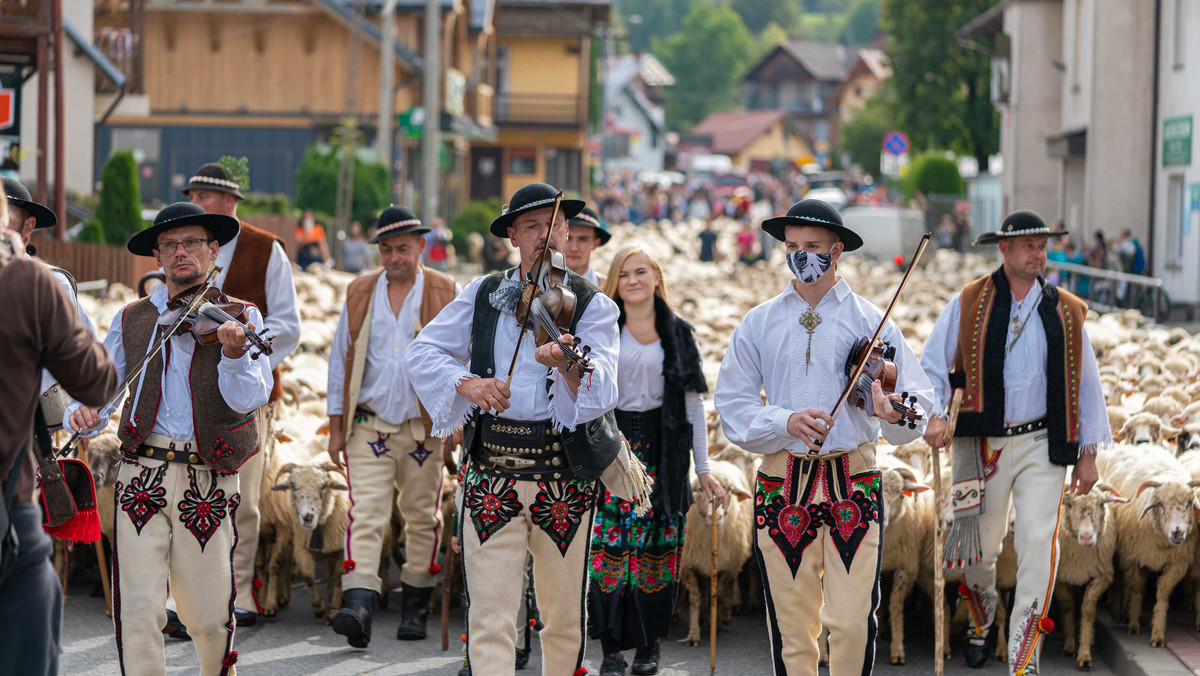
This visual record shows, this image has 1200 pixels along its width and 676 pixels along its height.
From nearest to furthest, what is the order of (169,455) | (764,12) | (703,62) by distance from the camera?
(169,455) → (703,62) → (764,12)

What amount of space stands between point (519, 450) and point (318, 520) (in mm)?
3362

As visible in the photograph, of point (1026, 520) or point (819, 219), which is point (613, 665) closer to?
point (1026, 520)

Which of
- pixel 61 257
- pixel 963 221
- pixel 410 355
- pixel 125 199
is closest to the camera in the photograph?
pixel 410 355

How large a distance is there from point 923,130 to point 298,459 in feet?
151

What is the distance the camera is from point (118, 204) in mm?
18844

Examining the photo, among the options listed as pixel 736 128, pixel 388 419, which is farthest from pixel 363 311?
Result: pixel 736 128

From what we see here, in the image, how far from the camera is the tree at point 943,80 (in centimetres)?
5084

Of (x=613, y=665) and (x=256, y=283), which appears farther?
(x=256, y=283)

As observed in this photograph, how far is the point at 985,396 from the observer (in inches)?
254

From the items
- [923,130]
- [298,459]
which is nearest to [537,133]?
[923,130]

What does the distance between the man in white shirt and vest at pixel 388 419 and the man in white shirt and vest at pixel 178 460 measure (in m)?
1.79

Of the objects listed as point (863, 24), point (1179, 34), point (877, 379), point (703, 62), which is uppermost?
point (863, 24)

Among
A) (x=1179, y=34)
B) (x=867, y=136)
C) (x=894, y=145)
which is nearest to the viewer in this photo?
(x=1179, y=34)

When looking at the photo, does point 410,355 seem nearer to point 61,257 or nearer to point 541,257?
point 541,257
